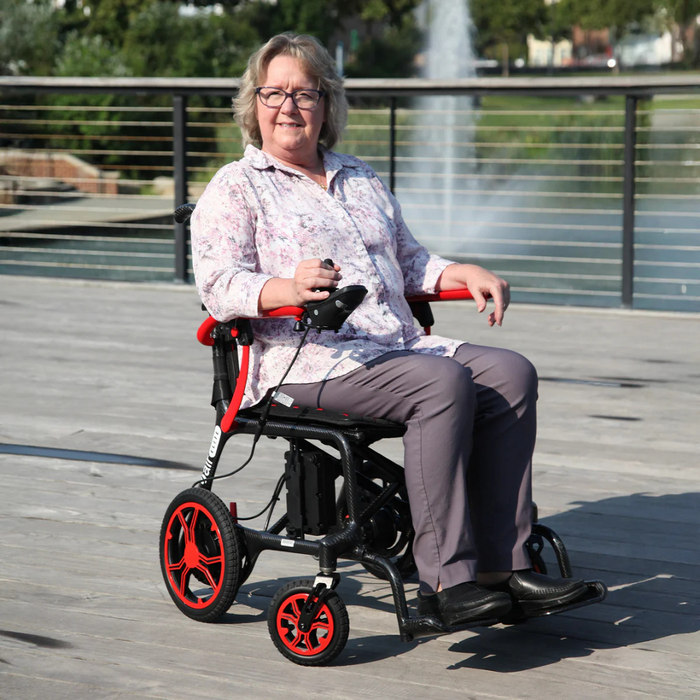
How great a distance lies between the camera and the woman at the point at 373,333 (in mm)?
2090

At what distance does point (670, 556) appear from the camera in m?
2.69

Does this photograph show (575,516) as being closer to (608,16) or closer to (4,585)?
(4,585)

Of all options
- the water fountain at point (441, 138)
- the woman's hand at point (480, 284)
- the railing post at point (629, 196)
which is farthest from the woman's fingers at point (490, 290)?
the railing post at point (629, 196)

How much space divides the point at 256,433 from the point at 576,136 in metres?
19.4

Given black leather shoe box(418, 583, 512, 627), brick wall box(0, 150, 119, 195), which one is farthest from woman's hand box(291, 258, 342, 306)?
brick wall box(0, 150, 119, 195)

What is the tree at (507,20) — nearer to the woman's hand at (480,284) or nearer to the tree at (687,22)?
the tree at (687,22)

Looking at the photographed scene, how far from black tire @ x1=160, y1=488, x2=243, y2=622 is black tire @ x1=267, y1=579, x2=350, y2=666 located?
0.15 meters

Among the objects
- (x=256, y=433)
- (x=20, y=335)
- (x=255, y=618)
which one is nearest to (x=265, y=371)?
(x=256, y=433)

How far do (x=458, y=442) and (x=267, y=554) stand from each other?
0.81 metres

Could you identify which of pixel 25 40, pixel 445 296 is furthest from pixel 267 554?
pixel 25 40

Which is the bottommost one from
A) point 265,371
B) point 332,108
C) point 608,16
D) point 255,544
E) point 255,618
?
point 255,618

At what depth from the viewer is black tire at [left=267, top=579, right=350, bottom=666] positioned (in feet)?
6.81

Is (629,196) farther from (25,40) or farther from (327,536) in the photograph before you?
(25,40)

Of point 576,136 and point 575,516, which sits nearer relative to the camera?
point 575,516
